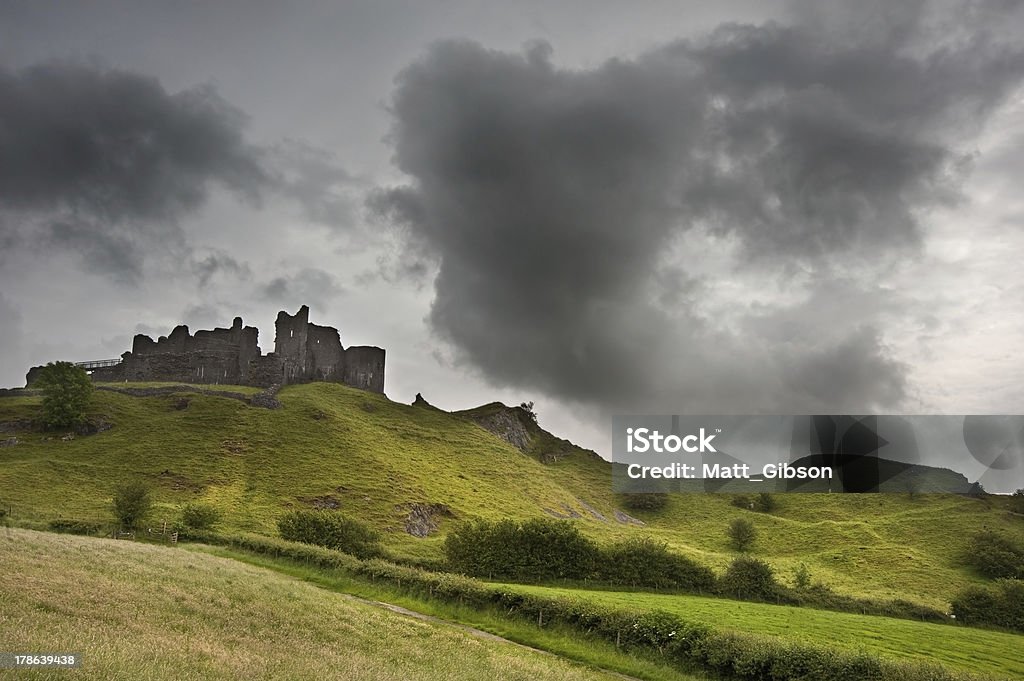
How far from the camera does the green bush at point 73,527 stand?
54.6 m

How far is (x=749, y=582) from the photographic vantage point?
6347 cm

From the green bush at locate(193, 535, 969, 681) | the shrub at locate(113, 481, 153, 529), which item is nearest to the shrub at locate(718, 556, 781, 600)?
the green bush at locate(193, 535, 969, 681)

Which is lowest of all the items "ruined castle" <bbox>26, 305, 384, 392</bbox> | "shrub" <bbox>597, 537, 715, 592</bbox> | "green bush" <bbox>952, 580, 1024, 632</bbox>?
"green bush" <bbox>952, 580, 1024, 632</bbox>

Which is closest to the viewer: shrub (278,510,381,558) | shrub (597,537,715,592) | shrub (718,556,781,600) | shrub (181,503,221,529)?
shrub (278,510,381,558)

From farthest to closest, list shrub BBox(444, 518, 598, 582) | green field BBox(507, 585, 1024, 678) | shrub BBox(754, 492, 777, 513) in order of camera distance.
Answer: shrub BBox(754, 492, 777, 513) < shrub BBox(444, 518, 598, 582) < green field BBox(507, 585, 1024, 678)

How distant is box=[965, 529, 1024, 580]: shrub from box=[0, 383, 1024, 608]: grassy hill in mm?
2449

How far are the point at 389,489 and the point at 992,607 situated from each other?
73.9 meters

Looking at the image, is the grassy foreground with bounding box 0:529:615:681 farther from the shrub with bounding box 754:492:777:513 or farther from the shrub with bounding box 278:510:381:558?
the shrub with bounding box 754:492:777:513

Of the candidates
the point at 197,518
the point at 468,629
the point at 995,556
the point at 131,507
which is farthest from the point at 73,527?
the point at 995,556

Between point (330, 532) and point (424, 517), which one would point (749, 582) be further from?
point (424, 517)

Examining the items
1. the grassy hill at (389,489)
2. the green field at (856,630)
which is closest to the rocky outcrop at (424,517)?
the grassy hill at (389,489)

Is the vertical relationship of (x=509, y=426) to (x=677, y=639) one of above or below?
above

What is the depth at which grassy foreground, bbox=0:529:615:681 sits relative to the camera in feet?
47.3

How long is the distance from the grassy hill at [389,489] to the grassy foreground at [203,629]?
132 feet
